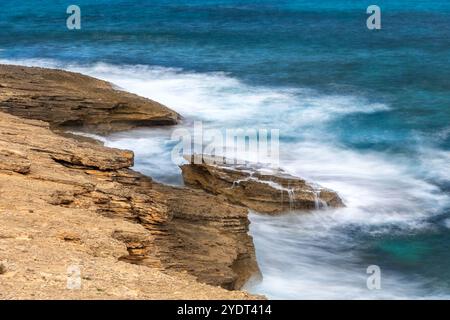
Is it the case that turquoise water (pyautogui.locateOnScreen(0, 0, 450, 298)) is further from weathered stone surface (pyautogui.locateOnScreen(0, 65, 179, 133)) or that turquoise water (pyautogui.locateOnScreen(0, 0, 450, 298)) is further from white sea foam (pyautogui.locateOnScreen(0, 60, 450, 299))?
weathered stone surface (pyautogui.locateOnScreen(0, 65, 179, 133))

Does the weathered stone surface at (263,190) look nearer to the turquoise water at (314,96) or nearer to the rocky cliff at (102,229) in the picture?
the turquoise water at (314,96)

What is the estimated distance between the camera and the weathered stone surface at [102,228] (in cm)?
1352

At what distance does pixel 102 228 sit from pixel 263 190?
1053 centimetres

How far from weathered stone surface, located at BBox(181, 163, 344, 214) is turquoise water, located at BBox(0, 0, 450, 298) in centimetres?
48

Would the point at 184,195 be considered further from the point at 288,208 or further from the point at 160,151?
the point at 160,151

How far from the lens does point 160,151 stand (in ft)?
106

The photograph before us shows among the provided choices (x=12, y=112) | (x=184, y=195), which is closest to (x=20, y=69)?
(x=12, y=112)

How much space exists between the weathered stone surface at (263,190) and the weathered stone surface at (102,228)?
327 cm

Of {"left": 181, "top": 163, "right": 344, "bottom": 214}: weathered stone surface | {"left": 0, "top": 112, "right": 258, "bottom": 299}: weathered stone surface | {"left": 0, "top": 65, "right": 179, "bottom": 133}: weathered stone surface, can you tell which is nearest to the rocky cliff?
{"left": 0, "top": 112, "right": 258, "bottom": 299}: weathered stone surface

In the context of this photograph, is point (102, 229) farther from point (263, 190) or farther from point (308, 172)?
point (308, 172)

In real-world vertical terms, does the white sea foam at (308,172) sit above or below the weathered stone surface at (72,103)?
below

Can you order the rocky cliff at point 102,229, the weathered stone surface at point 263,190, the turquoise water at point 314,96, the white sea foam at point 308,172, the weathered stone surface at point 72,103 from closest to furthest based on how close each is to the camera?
1. the rocky cliff at point 102,229
2. the white sea foam at point 308,172
3. the turquoise water at point 314,96
4. the weathered stone surface at point 263,190
5. the weathered stone surface at point 72,103

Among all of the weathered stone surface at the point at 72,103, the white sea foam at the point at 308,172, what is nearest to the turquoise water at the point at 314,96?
the white sea foam at the point at 308,172

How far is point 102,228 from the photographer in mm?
16250
